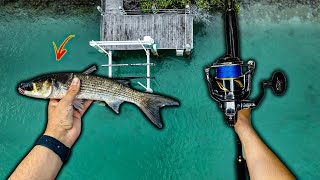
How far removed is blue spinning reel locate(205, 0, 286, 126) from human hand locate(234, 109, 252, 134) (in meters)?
0.12

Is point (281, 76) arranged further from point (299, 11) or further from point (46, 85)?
point (299, 11)

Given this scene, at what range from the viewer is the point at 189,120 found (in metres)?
7.88

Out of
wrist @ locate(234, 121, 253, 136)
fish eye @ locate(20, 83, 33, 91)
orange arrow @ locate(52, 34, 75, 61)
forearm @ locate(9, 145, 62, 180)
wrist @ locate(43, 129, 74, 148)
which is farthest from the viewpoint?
orange arrow @ locate(52, 34, 75, 61)

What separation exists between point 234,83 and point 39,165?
7.68 feet

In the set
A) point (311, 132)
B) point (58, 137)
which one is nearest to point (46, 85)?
point (58, 137)

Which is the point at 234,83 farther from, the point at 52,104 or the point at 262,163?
the point at 52,104

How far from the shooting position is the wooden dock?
7.42m

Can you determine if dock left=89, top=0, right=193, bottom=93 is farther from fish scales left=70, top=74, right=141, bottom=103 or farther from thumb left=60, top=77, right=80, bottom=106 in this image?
thumb left=60, top=77, right=80, bottom=106

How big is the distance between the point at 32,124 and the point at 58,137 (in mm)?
5242

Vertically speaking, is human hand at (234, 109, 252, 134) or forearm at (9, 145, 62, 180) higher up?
human hand at (234, 109, 252, 134)

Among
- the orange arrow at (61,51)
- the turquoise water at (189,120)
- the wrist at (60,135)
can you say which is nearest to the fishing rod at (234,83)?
the wrist at (60,135)

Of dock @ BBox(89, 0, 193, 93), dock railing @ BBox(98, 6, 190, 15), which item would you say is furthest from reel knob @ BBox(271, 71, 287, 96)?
dock railing @ BBox(98, 6, 190, 15)

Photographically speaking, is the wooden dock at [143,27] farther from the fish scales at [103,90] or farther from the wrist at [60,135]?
the wrist at [60,135]

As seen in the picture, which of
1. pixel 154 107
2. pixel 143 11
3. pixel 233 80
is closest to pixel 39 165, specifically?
pixel 233 80
